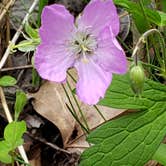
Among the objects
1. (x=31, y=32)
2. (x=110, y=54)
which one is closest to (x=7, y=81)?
(x=31, y=32)

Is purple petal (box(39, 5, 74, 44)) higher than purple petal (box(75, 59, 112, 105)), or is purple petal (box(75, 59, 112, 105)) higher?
purple petal (box(39, 5, 74, 44))

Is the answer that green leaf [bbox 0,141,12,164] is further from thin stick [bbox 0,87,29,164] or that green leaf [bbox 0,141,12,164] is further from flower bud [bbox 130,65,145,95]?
flower bud [bbox 130,65,145,95]

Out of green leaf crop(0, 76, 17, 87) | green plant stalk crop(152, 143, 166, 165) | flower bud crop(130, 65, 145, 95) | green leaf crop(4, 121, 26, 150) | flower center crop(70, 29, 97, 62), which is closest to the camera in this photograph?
flower bud crop(130, 65, 145, 95)

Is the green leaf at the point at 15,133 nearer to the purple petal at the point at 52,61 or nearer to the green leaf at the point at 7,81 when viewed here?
the green leaf at the point at 7,81

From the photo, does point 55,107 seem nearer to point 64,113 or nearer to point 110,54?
point 64,113

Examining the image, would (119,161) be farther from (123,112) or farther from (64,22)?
(64,22)

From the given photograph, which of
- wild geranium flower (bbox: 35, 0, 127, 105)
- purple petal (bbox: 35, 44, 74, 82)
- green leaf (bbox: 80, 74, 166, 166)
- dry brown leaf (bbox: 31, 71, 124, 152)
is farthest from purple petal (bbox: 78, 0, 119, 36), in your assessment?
dry brown leaf (bbox: 31, 71, 124, 152)

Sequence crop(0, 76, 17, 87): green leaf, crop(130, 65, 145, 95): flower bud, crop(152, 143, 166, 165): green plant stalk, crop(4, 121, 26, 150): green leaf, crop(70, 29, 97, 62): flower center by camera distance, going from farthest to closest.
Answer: crop(0, 76, 17, 87): green leaf → crop(4, 121, 26, 150): green leaf → crop(152, 143, 166, 165): green plant stalk → crop(70, 29, 97, 62): flower center → crop(130, 65, 145, 95): flower bud
